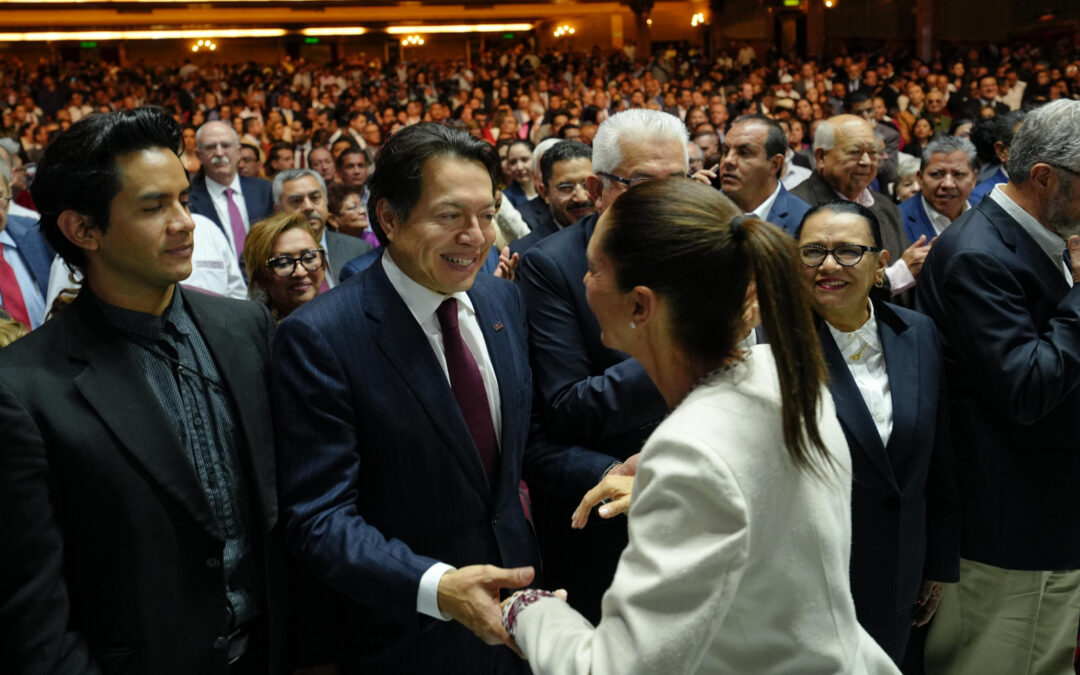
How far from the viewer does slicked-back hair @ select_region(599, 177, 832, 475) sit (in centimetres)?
119

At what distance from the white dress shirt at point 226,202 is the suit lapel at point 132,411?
11.8ft

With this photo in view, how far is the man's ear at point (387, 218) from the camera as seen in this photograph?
5.85 feet

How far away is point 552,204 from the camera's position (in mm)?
4121

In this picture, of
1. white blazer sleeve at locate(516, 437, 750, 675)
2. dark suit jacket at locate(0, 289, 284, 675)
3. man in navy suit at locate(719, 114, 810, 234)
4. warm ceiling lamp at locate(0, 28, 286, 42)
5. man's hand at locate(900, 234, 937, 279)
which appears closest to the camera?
white blazer sleeve at locate(516, 437, 750, 675)

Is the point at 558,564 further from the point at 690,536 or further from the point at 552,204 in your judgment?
the point at 552,204

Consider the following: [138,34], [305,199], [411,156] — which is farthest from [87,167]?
[138,34]

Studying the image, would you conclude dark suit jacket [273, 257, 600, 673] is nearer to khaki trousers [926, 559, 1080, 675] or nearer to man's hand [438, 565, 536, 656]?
man's hand [438, 565, 536, 656]

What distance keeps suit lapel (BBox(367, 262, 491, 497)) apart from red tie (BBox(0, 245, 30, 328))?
94.3 inches

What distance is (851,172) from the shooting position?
13.5ft

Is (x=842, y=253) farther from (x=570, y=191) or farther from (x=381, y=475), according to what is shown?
(x=570, y=191)

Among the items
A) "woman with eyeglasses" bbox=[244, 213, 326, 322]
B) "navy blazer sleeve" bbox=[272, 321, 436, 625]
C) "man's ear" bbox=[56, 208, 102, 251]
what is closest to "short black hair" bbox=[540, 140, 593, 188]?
"woman with eyeglasses" bbox=[244, 213, 326, 322]

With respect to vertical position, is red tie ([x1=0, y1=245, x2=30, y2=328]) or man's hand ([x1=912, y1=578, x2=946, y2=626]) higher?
red tie ([x1=0, y1=245, x2=30, y2=328])

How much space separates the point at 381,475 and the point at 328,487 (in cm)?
11

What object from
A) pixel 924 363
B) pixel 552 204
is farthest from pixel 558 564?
pixel 552 204
